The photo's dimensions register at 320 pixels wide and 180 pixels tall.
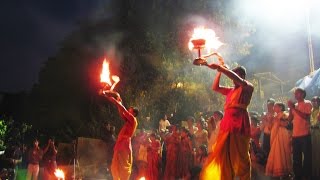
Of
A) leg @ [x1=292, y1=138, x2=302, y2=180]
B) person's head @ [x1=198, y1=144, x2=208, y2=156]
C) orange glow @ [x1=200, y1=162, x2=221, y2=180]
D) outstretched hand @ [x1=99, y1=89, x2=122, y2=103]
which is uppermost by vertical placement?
outstretched hand @ [x1=99, y1=89, x2=122, y2=103]

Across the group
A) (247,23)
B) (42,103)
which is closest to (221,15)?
(247,23)

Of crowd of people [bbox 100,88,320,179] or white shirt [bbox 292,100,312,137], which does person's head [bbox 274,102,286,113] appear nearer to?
crowd of people [bbox 100,88,320,179]

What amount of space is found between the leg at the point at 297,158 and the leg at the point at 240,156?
268 cm

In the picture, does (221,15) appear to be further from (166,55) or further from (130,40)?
(130,40)

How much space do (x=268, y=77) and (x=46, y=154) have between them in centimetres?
1132

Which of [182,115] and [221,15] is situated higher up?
[221,15]

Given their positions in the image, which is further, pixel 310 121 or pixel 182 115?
pixel 182 115

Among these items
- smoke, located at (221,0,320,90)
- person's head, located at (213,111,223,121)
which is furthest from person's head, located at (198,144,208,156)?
smoke, located at (221,0,320,90)

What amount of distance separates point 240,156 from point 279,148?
2.99 metres

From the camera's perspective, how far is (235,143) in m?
6.67

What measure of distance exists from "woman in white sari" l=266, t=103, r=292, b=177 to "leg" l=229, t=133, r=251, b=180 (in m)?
2.88

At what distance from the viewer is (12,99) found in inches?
1248

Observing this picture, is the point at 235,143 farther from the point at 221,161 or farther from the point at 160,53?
the point at 160,53

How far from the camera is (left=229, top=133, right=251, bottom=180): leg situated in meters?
6.57
